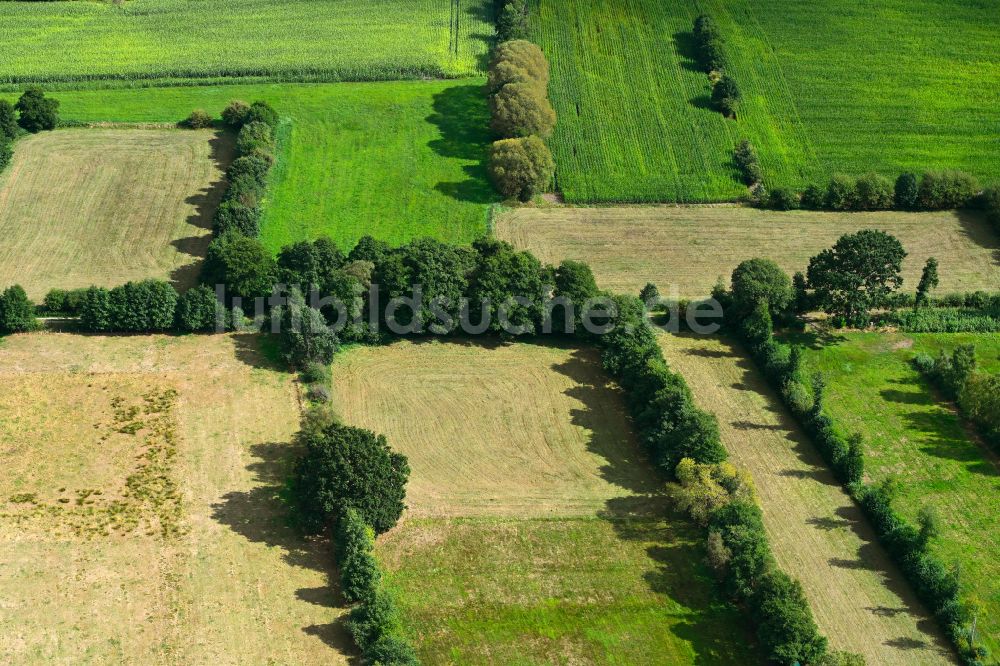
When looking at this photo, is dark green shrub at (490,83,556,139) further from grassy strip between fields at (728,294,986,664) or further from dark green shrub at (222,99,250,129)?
grassy strip between fields at (728,294,986,664)

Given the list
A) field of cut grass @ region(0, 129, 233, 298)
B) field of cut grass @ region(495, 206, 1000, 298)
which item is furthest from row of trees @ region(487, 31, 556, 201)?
field of cut grass @ region(0, 129, 233, 298)

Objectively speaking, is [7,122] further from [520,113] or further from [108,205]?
[520,113]

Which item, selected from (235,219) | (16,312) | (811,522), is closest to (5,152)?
(235,219)

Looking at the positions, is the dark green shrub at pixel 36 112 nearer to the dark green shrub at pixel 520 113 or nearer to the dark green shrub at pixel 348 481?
the dark green shrub at pixel 520 113

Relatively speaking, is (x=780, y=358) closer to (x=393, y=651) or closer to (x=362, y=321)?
(x=362, y=321)

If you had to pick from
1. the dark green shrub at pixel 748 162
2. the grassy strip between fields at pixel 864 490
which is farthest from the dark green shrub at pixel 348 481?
the dark green shrub at pixel 748 162

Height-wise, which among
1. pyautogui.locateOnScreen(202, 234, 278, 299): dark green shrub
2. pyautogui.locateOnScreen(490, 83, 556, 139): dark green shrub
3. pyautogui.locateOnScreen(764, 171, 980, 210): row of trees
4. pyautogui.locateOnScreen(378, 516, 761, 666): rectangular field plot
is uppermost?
pyautogui.locateOnScreen(490, 83, 556, 139): dark green shrub
